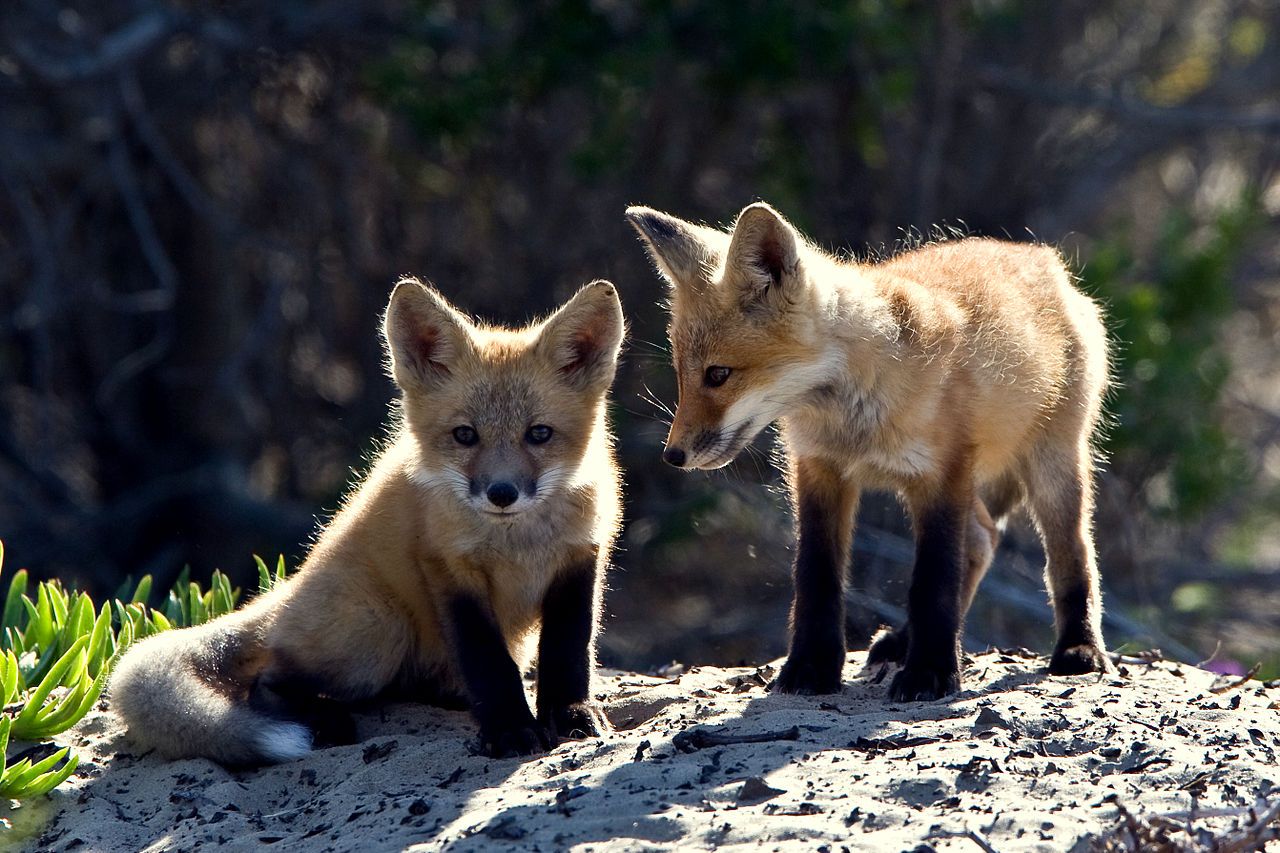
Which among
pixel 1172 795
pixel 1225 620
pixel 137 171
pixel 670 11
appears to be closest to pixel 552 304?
pixel 670 11

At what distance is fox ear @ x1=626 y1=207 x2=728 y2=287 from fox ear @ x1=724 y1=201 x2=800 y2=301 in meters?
0.15

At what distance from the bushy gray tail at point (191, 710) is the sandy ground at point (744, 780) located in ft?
0.21

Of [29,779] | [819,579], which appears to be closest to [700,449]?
[819,579]

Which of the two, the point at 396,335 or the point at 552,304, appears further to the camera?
the point at 552,304

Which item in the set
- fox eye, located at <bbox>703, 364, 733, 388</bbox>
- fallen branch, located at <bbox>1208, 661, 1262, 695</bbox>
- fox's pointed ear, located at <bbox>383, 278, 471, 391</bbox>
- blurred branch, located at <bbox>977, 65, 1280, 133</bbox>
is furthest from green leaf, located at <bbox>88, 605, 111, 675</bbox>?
blurred branch, located at <bbox>977, 65, 1280, 133</bbox>

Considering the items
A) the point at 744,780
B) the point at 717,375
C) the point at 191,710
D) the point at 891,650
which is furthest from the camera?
the point at 891,650

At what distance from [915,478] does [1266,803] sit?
4.61 ft

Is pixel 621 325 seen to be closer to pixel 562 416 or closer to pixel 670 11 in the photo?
pixel 562 416

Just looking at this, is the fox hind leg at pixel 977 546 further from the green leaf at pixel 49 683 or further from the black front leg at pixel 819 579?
the green leaf at pixel 49 683

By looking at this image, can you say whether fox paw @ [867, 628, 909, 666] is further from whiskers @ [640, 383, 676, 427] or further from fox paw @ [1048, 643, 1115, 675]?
whiskers @ [640, 383, 676, 427]

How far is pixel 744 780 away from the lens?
11.5ft

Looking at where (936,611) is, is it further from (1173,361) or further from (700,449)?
(1173,361)

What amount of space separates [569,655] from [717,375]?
0.92 m

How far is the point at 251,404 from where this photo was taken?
932cm
